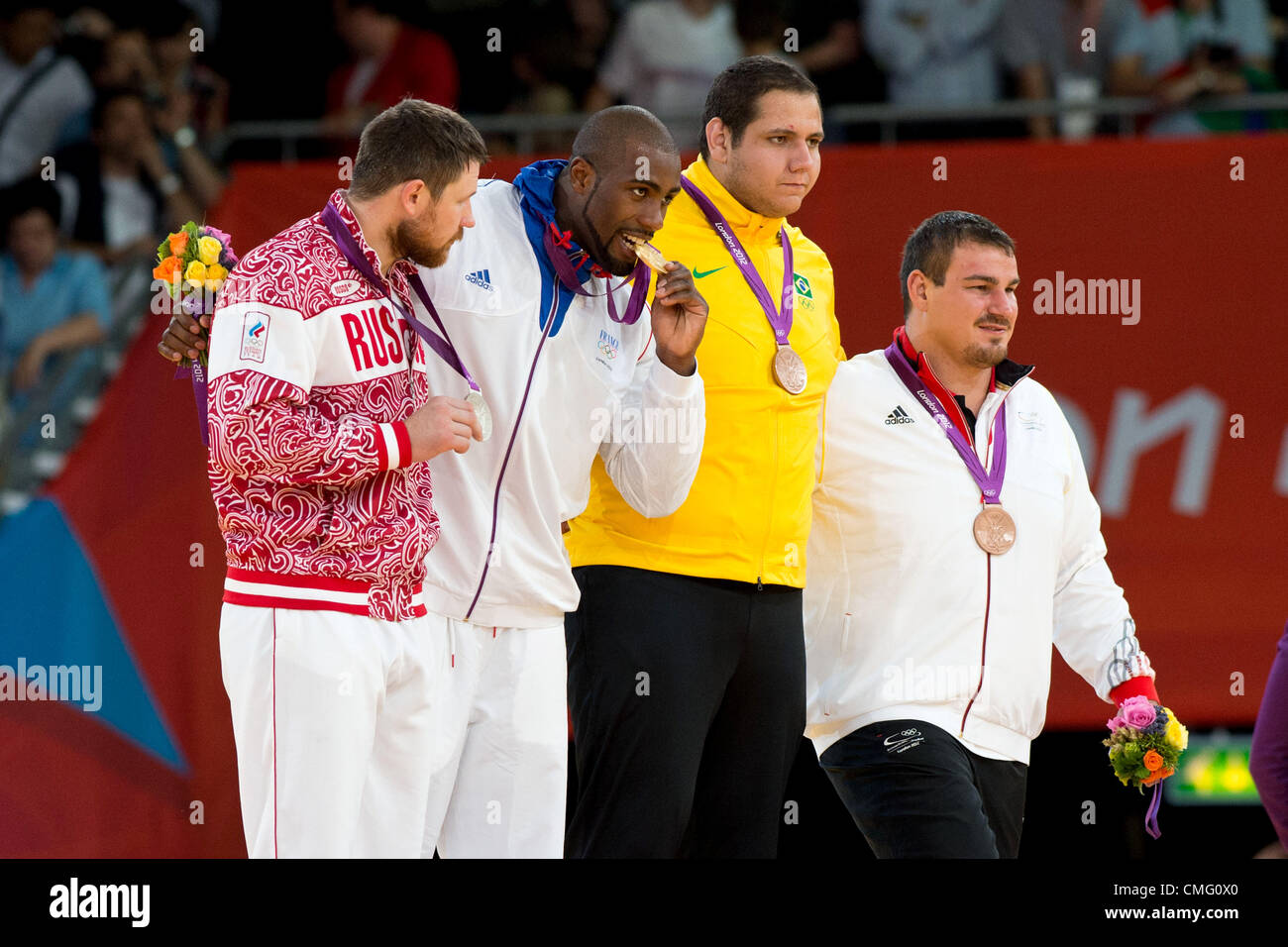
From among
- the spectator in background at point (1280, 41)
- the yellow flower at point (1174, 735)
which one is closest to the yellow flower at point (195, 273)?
the yellow flower at point (1174, 735)

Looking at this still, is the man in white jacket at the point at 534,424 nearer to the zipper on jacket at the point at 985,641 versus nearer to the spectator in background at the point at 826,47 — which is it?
the zipper on jacket at the point at 985,641

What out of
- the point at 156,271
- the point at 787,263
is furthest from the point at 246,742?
the point at 787,263

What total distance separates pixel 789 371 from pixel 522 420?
31.3 inches

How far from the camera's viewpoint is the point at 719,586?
4.10 meters

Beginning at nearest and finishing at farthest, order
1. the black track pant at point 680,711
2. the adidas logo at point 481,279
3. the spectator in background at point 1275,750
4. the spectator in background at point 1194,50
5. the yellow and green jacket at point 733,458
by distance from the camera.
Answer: the spectator in background at point 1275,750
the adidas logo at point 481,279
the black track pant at point 680,711
the yellow and green jacket at point 733,458
the spectator in background at point 1194,50

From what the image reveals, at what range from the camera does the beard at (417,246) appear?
354 cm

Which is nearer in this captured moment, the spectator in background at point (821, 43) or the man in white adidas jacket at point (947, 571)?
the man in white adidas jacket at point (947, 571)

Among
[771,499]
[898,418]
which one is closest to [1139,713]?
[898,418]

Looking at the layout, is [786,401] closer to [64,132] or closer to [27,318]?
[27,318]

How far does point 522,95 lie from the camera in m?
7.57

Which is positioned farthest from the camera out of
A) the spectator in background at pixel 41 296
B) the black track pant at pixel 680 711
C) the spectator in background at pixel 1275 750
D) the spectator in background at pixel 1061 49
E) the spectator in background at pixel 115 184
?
the spectator in background at pixel 1061 49

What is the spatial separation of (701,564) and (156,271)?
1365mm

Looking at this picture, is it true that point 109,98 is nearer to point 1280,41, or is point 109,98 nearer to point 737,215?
point 737,215

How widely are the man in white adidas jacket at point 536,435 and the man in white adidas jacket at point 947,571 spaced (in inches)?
26.0
